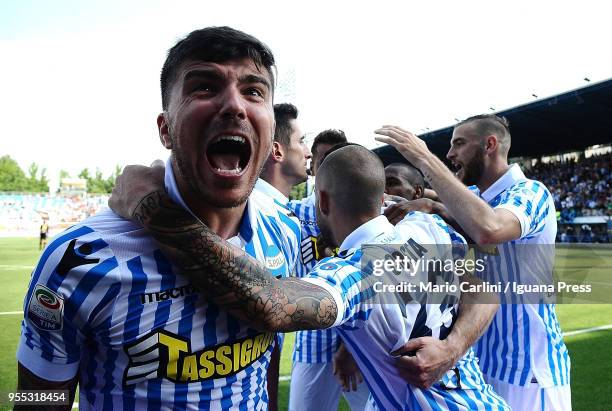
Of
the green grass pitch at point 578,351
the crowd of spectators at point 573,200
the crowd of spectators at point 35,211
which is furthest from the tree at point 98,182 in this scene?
the green grass pitch at point 578,351

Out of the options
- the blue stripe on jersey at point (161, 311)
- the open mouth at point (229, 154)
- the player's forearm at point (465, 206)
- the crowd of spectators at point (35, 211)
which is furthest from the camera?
the crowd of spectators at point (35, 211)

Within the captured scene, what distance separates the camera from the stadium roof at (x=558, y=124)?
76.0 ft

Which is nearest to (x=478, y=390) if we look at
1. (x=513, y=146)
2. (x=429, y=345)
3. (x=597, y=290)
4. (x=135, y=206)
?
(x=429, y=345)

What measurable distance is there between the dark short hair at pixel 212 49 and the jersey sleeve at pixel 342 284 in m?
0.83

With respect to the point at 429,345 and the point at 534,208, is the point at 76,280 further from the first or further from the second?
the point at 534,208

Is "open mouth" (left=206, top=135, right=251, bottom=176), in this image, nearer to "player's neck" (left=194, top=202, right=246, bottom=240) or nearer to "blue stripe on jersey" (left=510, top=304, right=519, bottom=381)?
"player's neck" (left=194, top=202, right=246, bottom=240)

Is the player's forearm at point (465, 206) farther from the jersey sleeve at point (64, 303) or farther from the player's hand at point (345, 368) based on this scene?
the jersey sleeve at point (64, 303)

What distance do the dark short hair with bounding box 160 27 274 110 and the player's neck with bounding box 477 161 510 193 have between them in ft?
7.35

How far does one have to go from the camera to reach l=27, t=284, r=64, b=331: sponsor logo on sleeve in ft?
4.87

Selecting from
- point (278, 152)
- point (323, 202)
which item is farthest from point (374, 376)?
point (278, 152)

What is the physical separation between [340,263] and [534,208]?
65.6 inches

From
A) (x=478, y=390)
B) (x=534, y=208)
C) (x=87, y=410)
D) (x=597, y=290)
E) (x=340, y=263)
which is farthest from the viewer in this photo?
(x=597, y=290)

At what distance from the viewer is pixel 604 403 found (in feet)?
15.6

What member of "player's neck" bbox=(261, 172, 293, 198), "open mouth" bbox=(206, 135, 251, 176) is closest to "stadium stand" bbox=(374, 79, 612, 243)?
"player's neck" bbox=(261, 172, 293, 198)
